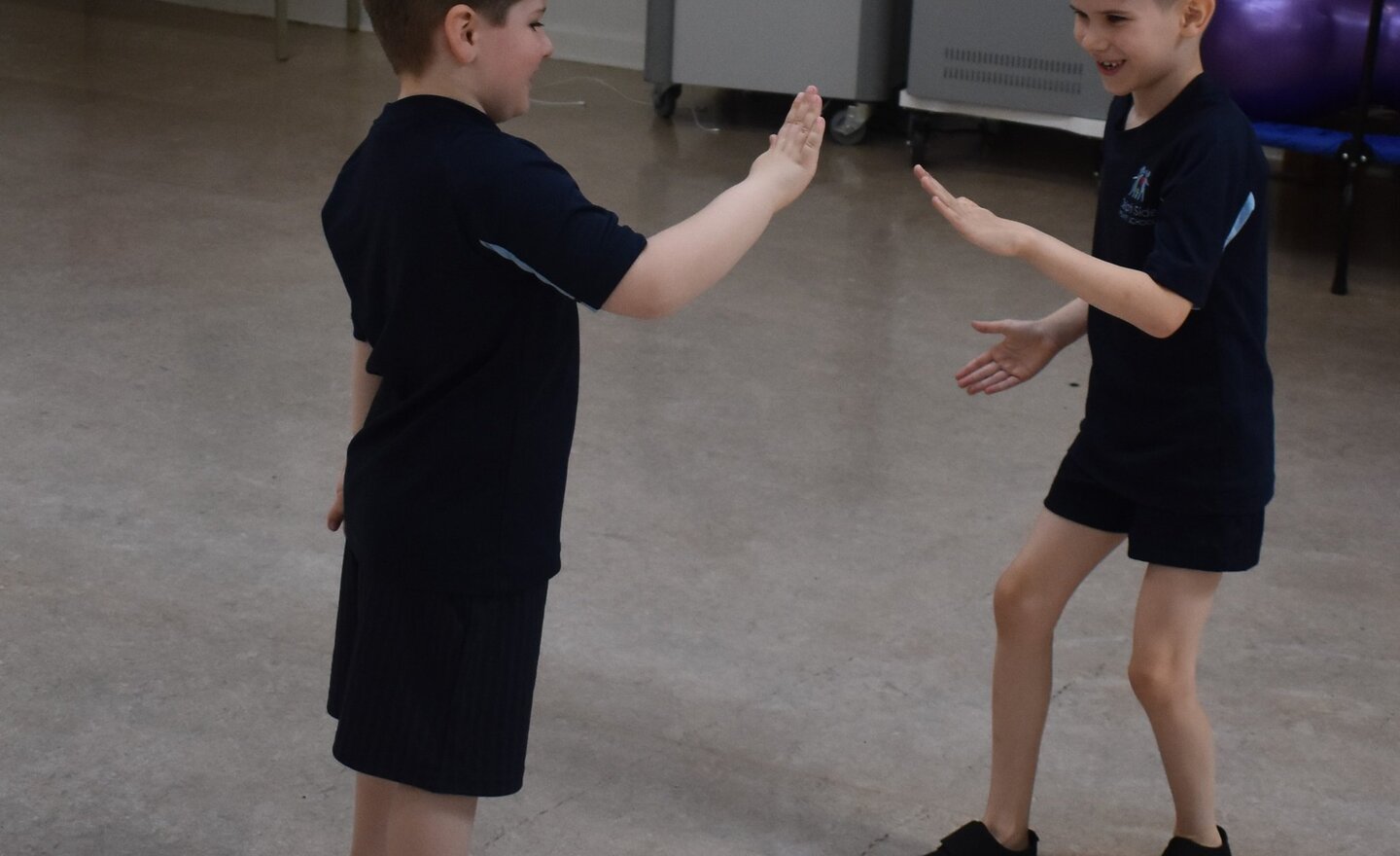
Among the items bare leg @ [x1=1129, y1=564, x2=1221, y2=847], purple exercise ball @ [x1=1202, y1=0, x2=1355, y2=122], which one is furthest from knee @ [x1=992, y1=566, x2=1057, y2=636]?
purple exercise ball @ [x1=1202, y1=0, x2=1355, y2=122]

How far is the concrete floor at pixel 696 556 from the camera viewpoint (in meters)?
2.13

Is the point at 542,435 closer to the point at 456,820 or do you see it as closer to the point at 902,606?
the point at 456,820

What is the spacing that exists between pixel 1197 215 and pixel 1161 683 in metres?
0.52

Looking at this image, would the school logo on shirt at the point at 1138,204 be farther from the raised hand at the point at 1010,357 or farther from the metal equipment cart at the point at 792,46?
the metal equipment cart at the point at 792,46

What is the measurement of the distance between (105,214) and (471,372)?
3.41m

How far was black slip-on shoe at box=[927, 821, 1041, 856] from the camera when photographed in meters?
1.98

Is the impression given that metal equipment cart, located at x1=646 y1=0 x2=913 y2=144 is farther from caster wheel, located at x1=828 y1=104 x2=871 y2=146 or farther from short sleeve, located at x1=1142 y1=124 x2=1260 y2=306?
short sleeve, located at x1=1142 y1=124 x2=1260 y2=306

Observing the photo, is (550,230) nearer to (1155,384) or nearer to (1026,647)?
(1155,384)

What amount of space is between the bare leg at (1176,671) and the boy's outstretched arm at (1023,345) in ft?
0.91

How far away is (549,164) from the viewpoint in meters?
1.36

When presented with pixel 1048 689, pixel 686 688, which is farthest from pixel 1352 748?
pixel 686 688

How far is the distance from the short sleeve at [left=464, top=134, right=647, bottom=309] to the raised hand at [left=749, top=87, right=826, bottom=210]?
0.59 feet

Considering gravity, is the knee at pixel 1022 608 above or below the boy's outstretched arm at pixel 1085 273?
below

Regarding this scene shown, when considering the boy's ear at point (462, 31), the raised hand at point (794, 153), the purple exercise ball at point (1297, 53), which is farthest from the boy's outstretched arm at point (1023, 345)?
the purple exercise ball at point (1297, 53)
